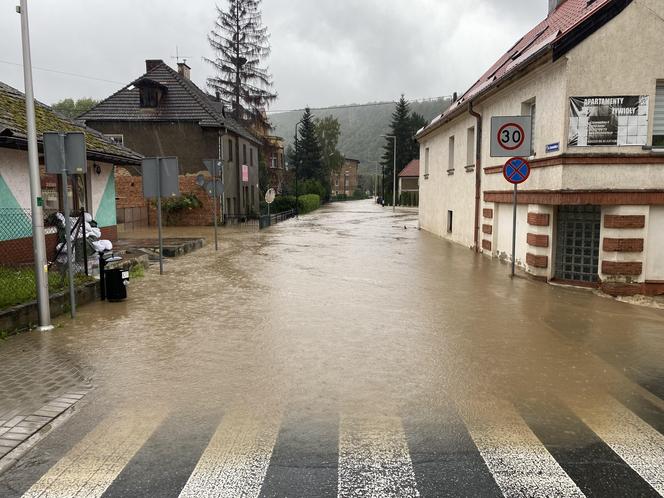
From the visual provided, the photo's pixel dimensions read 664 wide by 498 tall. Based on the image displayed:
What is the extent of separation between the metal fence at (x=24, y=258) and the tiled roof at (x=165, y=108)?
763 inches

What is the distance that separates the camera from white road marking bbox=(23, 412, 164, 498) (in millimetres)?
3600

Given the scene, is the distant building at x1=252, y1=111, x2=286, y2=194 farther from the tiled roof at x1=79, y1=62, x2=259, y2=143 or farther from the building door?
the building door

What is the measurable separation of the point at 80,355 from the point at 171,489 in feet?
12.3

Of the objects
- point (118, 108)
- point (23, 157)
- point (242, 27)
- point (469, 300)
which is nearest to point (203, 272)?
point (23, 157)

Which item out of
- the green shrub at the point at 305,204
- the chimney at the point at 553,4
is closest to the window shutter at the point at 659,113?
the chimney at the point at 553,4

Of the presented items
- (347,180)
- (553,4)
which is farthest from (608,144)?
(347,180)

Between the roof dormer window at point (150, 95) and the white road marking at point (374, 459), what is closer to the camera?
the white road marking at point (374, 459)

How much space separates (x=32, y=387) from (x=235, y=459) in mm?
2824

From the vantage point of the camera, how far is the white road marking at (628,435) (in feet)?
12.7

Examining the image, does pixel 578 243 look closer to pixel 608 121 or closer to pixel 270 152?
pixel 608 121

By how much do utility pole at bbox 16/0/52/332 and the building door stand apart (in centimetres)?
1050

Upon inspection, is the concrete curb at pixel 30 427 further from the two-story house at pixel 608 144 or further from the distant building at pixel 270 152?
the distant building at pixel 270 152

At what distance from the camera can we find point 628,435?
4457 millimetres

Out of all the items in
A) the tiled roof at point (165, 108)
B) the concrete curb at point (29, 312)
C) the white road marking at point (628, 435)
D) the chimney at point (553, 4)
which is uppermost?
the chimney at point (553, 4)
